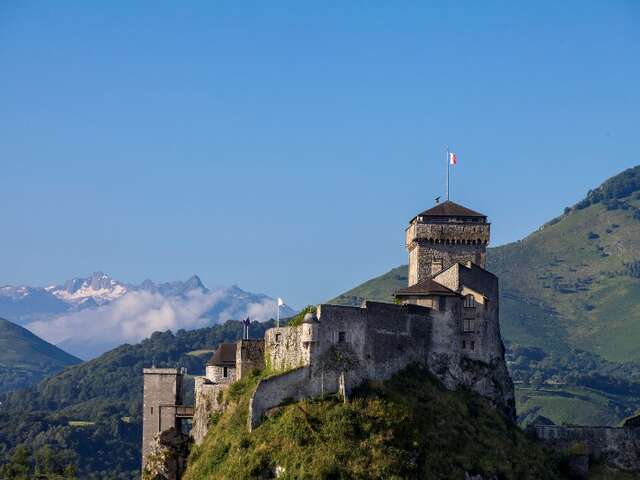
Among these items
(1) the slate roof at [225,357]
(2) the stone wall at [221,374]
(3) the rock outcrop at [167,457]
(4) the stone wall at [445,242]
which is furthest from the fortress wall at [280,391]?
(4) the stone wall at [445,242]

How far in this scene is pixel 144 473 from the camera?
85.1 meters

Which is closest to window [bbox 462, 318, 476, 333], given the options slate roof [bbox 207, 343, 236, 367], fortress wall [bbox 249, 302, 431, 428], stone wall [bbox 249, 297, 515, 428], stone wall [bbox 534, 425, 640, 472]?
stone wall [bbox 249, 297, 515, 428]

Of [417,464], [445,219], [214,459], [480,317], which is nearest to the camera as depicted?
[417,464]

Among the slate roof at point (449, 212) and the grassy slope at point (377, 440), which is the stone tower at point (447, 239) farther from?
the grassy slope at point (377, 440)

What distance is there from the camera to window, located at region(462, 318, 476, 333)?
82.8 m

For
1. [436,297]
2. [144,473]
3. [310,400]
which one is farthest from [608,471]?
[144,473]

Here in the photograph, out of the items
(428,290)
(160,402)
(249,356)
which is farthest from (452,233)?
(160,402)

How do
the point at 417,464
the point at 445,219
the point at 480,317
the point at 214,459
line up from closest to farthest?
the point at 417,464, the point at 214,459, the point at 480,317, the point at 445,219

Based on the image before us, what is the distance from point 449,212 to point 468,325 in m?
11.0

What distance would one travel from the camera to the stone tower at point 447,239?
90.3 meters

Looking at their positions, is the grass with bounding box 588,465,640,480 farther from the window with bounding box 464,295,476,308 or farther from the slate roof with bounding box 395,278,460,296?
the slate roof with bounding box 395,278,460,296

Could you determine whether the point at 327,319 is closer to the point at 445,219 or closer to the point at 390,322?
the point at 390,322

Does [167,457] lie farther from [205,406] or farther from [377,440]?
[377,440]

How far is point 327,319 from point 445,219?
18.9m
